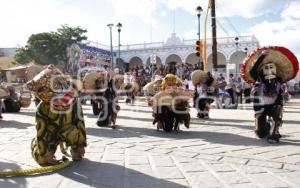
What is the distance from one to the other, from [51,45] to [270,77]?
46.0 m

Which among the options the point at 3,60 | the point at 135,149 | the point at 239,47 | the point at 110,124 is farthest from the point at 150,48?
the point at 135,149

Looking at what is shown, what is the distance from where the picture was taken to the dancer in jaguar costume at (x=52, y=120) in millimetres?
6117

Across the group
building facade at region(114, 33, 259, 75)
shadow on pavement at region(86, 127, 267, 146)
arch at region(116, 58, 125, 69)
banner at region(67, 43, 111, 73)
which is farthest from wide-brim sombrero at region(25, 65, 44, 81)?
arch at region(116, 58, 125, 69)

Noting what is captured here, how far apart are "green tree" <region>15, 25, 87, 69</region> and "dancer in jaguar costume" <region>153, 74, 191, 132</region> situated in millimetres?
42589

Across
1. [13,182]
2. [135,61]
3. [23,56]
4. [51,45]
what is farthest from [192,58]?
[13,182]

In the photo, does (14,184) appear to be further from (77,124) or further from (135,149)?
(135,149)

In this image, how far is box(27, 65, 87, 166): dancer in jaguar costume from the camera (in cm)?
612

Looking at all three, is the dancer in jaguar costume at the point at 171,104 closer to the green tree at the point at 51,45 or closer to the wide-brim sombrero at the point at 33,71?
the wide-brim sombrero at the point at 33,71

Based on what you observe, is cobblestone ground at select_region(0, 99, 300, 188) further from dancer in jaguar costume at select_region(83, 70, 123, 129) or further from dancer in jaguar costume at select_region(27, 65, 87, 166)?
dancer in jaguar costume at select_region(83, 70, 123, 129)

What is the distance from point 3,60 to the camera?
6600 centimetres

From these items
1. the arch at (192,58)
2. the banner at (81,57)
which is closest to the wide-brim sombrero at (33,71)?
the banner at (81,57)

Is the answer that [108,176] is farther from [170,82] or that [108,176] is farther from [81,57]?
[81,57]

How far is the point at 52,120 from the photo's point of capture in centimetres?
621

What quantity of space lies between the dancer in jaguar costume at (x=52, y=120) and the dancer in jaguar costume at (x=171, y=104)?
11.7 ft
